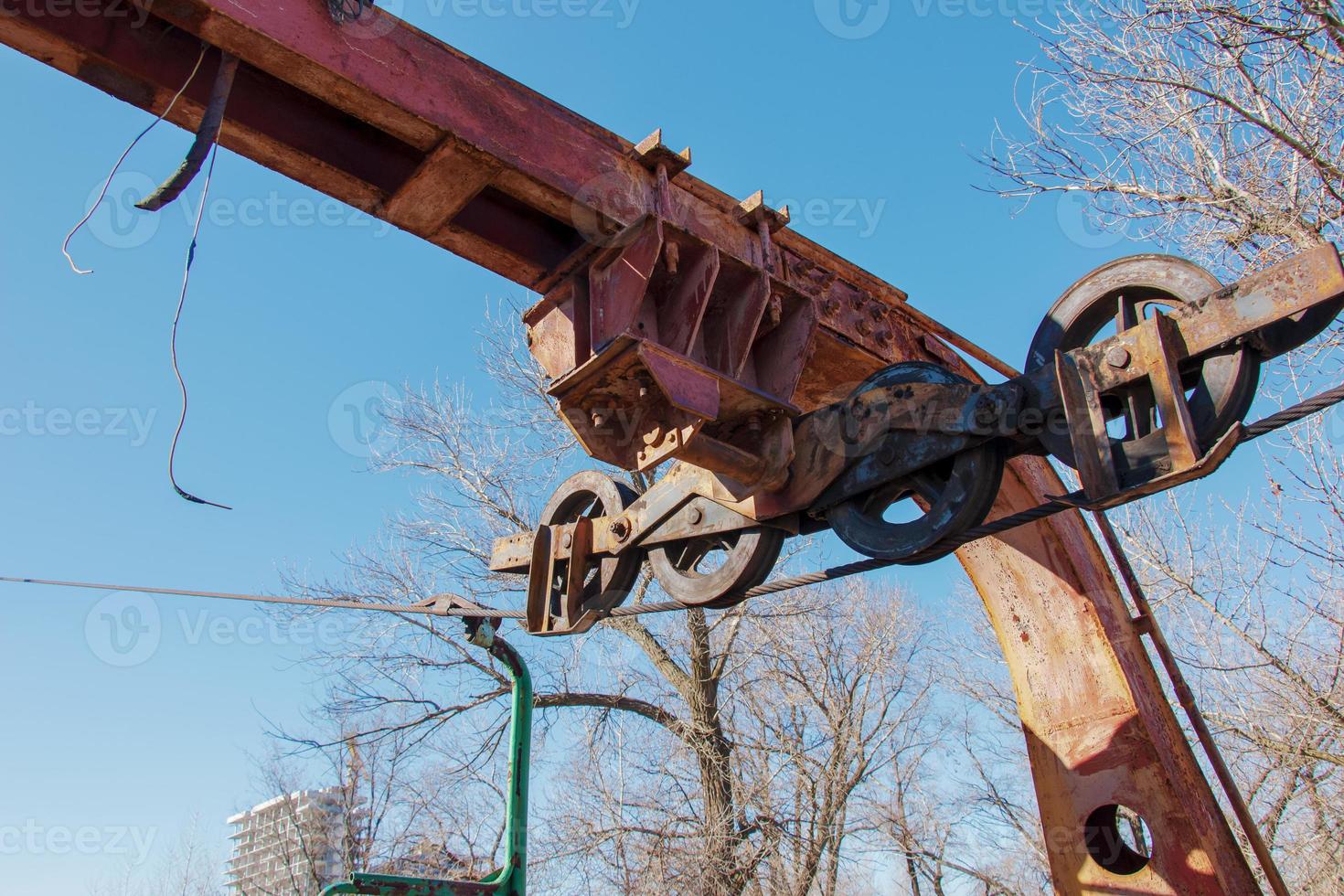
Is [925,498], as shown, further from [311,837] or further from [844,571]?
[311,837]

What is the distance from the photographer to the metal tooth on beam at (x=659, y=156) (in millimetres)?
4133

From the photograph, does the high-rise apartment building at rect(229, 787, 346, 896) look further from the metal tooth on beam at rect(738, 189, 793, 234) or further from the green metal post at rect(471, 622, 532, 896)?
the metal tooth on beam at rect(738, 189, 793, 234)

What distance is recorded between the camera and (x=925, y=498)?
3904 millimetres

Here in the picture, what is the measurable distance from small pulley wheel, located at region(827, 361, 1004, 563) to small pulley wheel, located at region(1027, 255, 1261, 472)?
0.26 meters

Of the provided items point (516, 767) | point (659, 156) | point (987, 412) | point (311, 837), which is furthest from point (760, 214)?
point (311, 837)

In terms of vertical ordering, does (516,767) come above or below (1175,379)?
below

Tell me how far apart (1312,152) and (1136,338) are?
3238 millimetres

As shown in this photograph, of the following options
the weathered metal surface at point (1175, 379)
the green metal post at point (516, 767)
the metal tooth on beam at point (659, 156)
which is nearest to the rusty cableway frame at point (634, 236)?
the metal tooth on beam at point (659, 156)

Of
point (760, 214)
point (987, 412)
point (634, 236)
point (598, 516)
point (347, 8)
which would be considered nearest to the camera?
point (347, 8)

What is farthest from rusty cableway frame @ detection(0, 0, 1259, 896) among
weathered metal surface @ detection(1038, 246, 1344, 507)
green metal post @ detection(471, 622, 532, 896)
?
weathered metal surface @ detection(1038, 246, 1344, 507)

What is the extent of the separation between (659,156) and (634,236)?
0.45 meters

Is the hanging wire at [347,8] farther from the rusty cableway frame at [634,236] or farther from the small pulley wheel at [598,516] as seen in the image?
the small pulley wheel at [598,516]

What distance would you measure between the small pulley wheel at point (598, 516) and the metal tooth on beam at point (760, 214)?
1404 mm

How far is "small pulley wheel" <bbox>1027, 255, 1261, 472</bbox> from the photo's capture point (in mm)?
3246
